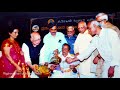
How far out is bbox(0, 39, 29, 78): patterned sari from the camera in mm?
2930

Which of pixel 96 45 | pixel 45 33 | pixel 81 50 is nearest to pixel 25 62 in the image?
pixel 45 33

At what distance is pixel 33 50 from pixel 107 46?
88 cm

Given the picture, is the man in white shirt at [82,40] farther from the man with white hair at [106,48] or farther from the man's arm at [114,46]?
the man's arm at [114,46]

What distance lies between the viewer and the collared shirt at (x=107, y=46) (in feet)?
9.54

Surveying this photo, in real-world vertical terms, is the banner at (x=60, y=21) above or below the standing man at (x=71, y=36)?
above

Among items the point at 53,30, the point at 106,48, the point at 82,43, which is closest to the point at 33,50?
the point at 53,30

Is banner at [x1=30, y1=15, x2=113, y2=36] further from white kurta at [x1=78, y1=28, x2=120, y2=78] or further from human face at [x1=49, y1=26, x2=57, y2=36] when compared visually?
white kurta at [x1=78, y1=28, x2=120, y2=78]

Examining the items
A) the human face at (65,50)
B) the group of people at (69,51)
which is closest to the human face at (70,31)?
the group of people at (69,51)

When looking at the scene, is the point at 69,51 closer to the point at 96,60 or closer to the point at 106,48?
the point at 96,60

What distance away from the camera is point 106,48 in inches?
115

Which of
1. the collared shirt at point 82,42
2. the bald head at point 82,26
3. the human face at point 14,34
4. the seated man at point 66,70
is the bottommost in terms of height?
the seated man at point 66,70

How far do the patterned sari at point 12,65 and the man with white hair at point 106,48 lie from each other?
1.80ft
